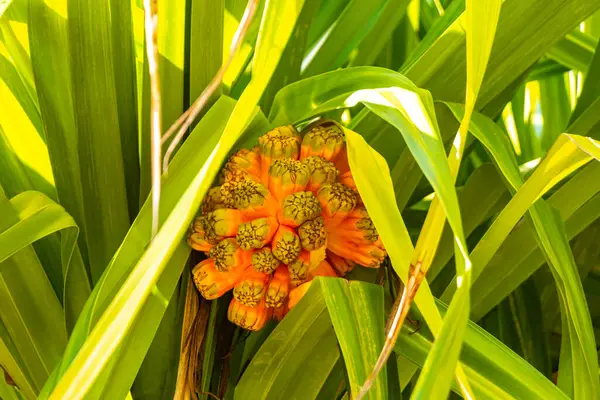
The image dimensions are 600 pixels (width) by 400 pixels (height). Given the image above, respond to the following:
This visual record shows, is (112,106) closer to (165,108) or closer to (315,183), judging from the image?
(165,108)

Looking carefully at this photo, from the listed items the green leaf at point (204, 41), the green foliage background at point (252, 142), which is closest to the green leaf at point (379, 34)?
the green foliage background at point (252, 142)

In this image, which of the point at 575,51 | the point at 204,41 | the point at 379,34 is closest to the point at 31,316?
the point at 204,41

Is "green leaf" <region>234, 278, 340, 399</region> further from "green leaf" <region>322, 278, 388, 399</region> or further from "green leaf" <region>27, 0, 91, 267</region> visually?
"green leaf" <region>27, 0, 91, 267</region>

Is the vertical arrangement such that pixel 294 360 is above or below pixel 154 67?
below

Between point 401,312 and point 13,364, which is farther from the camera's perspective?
point 13,364

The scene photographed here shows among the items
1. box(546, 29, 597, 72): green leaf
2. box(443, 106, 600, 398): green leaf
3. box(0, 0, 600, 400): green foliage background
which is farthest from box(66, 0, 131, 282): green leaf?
box(546, 29, 597, 72): green leaf

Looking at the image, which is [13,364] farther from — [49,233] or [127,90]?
[127,90]

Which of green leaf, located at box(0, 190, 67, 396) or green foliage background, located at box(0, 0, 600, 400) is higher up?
green foliage background, located at box(0, 0, 600, 400)
